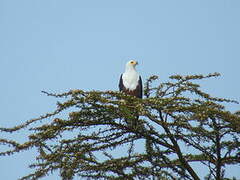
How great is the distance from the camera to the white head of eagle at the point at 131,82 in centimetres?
1258

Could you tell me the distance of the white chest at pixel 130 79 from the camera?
12.6 meters

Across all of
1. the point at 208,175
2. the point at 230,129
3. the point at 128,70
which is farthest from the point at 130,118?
the point at 128,70

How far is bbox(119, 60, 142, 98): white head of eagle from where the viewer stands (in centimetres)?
1258

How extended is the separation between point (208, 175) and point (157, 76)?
2.28 m

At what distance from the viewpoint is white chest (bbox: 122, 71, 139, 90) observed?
1261 centimetres

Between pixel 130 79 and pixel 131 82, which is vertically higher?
pixel 130 79

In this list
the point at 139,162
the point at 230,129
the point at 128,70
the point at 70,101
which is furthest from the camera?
the point at 128,70

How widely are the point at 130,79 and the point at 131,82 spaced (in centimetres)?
11

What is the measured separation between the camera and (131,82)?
12.7 meters

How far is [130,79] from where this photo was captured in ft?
41.8

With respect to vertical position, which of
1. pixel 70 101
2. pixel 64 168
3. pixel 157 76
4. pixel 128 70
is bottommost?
pixel 64 168

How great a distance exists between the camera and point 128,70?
13148 mm

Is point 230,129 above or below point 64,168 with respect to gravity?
above

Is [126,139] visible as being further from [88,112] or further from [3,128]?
[3,128]
